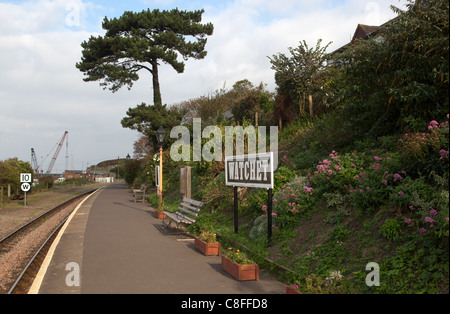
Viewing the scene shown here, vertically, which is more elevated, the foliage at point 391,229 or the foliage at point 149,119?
the foliage at point 149,119

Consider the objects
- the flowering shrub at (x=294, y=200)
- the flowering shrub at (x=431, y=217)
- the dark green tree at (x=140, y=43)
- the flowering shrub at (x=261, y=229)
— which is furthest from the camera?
the dark green tree at (x=140, y=43)

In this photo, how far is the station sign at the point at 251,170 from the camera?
8375 mm

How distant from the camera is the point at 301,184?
9531 mm

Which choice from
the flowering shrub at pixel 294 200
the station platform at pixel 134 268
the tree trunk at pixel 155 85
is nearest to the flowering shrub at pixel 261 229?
the flowering shrub at pixel 294 200

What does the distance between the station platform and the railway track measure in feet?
1.11

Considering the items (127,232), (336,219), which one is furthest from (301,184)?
(127,232)

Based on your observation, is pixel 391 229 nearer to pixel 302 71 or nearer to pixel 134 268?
pixel 134 268

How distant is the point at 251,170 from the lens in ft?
30.1

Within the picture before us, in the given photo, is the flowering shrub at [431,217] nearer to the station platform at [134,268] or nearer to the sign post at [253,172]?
the station platform at [134,268]

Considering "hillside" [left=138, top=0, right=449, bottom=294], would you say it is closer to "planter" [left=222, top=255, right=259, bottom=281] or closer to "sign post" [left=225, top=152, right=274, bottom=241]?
"planter" [left=222, top=255, right=259, bottom=281]

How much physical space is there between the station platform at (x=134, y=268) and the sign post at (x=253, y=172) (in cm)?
171

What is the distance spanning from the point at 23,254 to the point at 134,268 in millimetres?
4588

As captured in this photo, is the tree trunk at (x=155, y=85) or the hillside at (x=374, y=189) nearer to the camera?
the hillside at (x=374, y=189)

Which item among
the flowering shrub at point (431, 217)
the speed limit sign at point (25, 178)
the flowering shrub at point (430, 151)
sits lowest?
the flowering shrub at point (431, 217)
